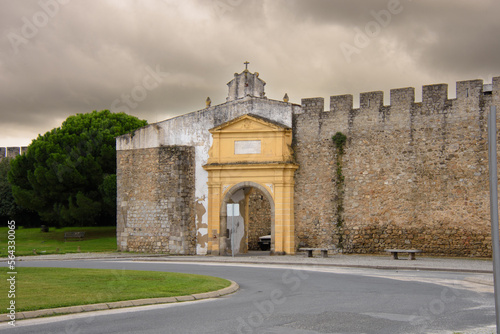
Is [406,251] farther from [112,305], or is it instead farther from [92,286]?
[112,305]

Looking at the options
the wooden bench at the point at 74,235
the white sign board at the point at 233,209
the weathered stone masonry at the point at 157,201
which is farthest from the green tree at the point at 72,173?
the white sign board at the point at 233,209

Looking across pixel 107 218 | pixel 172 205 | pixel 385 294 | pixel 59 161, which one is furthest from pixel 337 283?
pixel 107 218

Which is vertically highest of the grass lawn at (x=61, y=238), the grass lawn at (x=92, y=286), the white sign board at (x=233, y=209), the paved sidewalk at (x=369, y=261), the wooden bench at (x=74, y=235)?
the white sign board at (x=233, y=209)

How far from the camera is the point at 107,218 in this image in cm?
4819

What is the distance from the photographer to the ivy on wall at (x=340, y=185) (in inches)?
965

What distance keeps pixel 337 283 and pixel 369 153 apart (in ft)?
36.8

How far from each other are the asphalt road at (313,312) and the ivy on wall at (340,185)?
405 inches

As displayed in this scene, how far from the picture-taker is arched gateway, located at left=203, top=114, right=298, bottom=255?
82.6 ft

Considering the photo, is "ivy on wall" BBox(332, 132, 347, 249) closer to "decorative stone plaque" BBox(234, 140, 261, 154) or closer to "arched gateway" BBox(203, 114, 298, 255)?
"arched gateway" BBox(203, 114, 298, 255)

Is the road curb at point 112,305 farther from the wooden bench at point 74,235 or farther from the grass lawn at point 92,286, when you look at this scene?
the wooden bench at point 74,235

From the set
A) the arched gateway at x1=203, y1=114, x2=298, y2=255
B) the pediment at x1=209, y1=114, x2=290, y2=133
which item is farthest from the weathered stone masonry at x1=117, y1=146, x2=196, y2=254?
the pediment at x1=209, y1=114, x2=290, y2=133

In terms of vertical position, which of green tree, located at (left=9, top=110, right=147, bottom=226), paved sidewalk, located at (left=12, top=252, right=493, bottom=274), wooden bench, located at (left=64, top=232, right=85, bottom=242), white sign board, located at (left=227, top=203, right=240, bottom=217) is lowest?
wooden bench, located at (left=64, top=232, right=85, bottom=242)

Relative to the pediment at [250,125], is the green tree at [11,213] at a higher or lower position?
lower

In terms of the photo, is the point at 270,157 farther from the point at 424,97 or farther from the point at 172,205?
the point at 424,97
